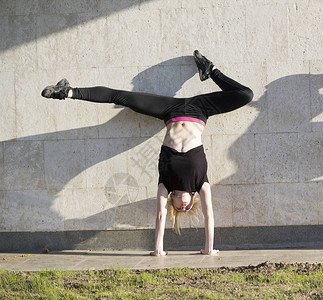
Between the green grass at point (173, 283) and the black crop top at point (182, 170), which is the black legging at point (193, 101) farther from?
the green grass at point (173, 283)

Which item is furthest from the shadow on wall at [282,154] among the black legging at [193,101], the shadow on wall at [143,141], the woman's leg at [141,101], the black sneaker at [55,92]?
the black sneaker at [55,92]

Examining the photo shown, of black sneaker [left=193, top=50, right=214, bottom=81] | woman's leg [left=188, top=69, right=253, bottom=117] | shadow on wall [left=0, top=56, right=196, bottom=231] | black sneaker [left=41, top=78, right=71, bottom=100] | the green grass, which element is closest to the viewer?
the green grass

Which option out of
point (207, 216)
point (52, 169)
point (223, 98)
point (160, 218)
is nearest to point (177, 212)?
point (160, 218)

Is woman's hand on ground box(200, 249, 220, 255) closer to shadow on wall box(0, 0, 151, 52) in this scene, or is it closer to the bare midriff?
the bare midriff

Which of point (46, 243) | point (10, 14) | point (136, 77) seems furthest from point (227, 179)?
point (10, 14)

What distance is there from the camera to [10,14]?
24.2ft

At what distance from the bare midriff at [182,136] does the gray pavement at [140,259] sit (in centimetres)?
132

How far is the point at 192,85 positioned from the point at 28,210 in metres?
2.71

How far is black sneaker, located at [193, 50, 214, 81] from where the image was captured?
6922 mm

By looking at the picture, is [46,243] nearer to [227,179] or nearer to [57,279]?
[57,279]

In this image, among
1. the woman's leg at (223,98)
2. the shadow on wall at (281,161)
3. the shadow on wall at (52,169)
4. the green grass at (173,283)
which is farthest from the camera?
the shadow on wall at (52,169)

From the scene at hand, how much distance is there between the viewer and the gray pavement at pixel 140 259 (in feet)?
19.9

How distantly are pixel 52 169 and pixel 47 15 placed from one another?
6.66 feet

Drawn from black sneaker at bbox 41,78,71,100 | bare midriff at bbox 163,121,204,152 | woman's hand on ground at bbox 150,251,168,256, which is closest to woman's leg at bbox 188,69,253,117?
bare midriff at bbox 163,121,204,152
